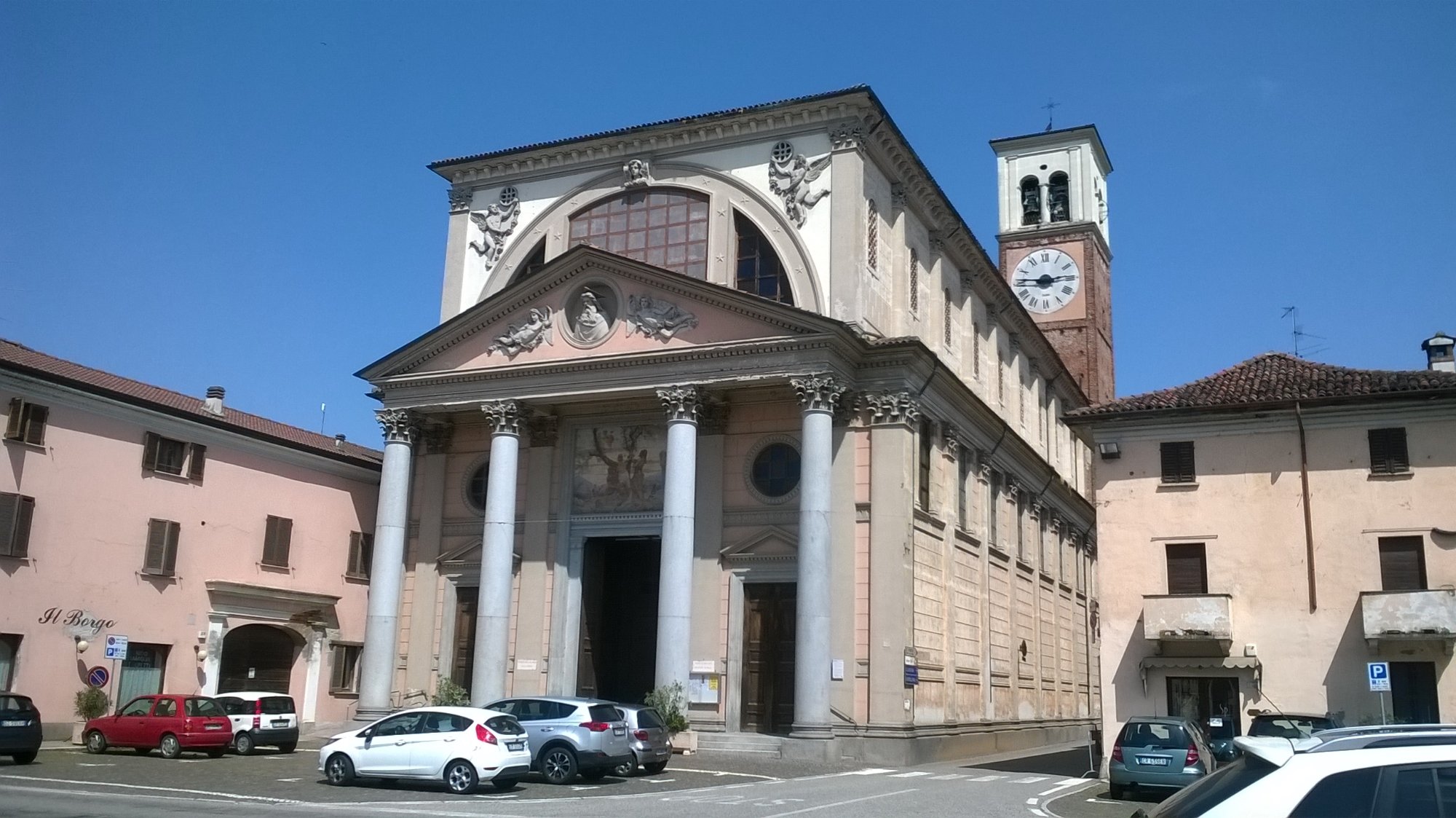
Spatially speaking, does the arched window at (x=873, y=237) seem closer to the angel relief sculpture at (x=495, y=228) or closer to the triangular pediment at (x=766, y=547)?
the triangular pediment at (x=766, y=547)

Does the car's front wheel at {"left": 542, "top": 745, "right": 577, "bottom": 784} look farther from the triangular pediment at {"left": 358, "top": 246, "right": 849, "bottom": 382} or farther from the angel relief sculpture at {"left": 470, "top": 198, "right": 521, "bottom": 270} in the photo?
the angel relief sculpture at {"left": 470, "top": 198, "right": 521, "bottom": 270}

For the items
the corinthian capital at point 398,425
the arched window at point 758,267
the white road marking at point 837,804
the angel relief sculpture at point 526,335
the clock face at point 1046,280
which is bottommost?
the white road marking at point 837,804

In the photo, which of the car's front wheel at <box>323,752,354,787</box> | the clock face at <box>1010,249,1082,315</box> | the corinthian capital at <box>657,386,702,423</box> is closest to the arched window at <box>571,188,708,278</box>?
the corinthian capital at <box>657,386,702,423</box>

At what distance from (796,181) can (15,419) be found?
19650 millimetres

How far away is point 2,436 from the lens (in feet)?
92.8

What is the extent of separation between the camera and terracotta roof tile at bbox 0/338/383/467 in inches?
1168

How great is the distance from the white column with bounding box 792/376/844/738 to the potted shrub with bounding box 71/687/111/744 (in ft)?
53.8

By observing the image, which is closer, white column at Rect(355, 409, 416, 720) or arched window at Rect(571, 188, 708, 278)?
white column at Rect(355, 409, 416, 720)

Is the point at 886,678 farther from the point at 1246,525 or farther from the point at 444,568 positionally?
the point at 444,568

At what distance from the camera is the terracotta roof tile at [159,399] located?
2967 centimetres

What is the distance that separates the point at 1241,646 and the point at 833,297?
12413mm

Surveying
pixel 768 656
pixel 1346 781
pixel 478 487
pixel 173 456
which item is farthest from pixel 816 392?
pixel 1346 781

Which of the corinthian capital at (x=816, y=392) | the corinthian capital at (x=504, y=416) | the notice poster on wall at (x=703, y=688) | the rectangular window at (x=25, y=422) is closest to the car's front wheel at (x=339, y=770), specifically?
the notice poster on wall at (x=703, y=688)

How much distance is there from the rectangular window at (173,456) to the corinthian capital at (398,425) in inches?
187
